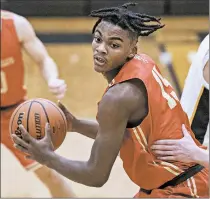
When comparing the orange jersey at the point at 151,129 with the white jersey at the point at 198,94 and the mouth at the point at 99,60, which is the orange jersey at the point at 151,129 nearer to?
the mouth at the point at 99,60

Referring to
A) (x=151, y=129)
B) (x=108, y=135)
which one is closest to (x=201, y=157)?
(x=151, y=129)

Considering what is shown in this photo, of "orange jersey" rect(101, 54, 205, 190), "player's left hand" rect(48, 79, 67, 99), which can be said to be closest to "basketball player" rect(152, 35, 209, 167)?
"orange jersey" rect(101, 54, 205, 190)

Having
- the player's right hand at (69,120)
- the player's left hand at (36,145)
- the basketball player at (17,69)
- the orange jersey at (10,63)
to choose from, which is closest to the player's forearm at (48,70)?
the basketball player at (17,69)

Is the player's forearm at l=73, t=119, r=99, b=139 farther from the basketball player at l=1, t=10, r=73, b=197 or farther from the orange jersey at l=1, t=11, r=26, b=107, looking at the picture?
A: the orange jersey at l=1, t=11, r=26, b=107

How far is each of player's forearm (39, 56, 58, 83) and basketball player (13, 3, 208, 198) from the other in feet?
3.35

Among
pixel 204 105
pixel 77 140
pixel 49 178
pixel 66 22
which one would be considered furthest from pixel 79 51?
pixel 204 105

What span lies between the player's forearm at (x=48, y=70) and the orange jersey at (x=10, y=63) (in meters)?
0.15

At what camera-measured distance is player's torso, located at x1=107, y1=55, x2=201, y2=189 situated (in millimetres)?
1837

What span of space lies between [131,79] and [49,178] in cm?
144

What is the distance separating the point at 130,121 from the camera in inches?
72.1

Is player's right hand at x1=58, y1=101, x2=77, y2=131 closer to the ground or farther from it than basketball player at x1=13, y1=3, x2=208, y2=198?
closer to the ground

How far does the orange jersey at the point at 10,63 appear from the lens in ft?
10.4

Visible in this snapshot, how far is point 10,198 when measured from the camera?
3.36 m

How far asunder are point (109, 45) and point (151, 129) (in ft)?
1.00
